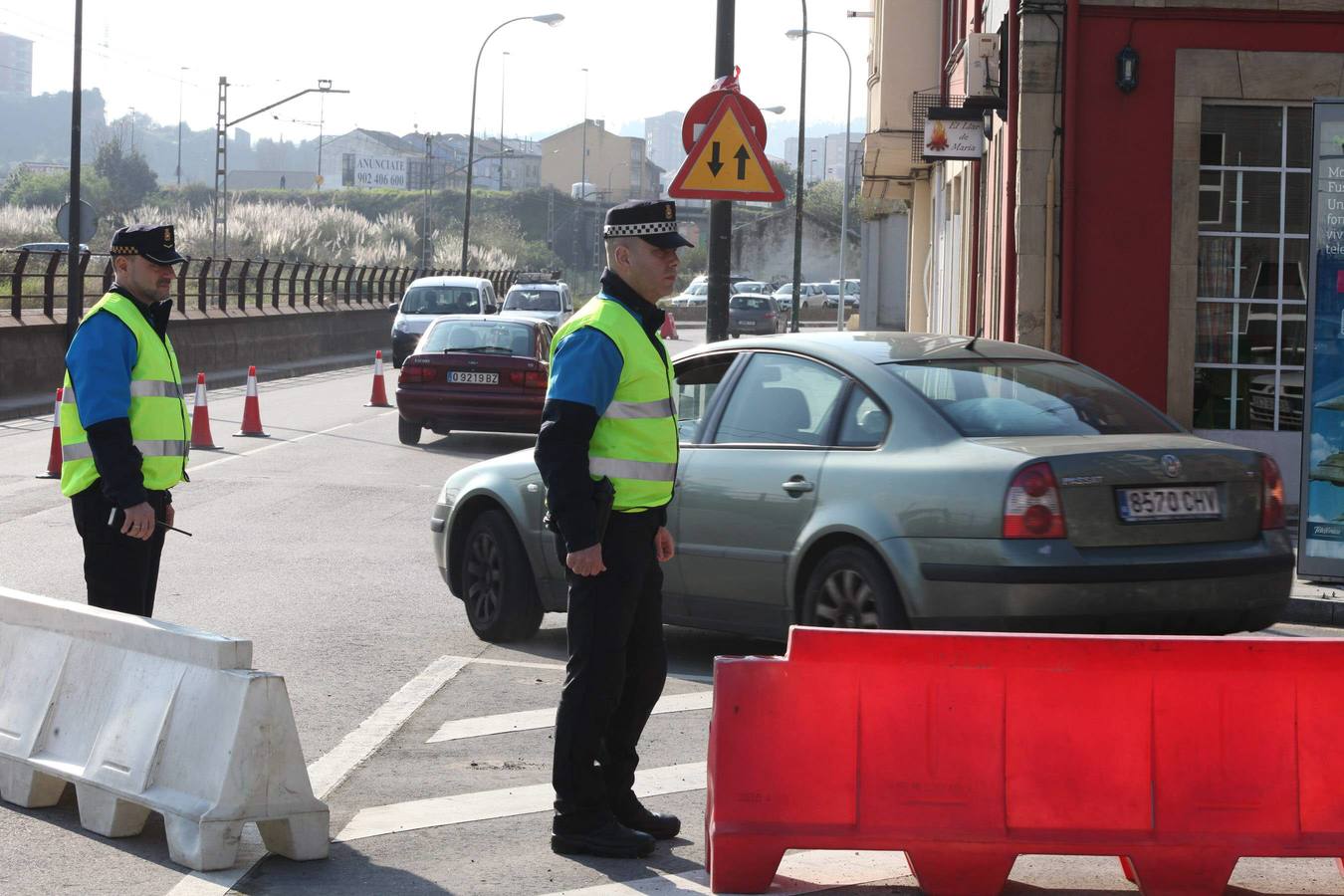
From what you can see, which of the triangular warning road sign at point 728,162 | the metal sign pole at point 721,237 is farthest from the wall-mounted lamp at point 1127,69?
the triangular warning road sign at point 728,162

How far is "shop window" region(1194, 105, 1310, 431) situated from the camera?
14.7m

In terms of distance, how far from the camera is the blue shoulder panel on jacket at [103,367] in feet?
19.8

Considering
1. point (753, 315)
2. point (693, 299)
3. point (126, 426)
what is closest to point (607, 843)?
point (126, 426)

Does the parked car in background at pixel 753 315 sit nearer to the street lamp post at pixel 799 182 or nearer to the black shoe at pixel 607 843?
the street lamp post at pixel 799 182

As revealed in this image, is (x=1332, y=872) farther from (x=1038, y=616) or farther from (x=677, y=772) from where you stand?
(x=677, y=772)

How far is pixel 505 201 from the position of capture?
149875mm

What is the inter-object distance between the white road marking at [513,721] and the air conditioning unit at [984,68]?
10.4 metres

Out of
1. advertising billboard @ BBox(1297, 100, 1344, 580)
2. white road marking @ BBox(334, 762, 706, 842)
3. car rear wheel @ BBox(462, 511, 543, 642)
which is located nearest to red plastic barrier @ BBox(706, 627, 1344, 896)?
white road marking @ BBox(334, 762, 706, 842)

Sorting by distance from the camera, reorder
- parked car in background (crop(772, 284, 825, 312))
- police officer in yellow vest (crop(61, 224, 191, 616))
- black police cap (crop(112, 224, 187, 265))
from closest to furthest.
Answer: police officer in yellow vest (crop(61, 224, 191, 616))
black police cap (crop(112, 224, 187, 265))
parked car in background (crop(772, 284, 825, 312))

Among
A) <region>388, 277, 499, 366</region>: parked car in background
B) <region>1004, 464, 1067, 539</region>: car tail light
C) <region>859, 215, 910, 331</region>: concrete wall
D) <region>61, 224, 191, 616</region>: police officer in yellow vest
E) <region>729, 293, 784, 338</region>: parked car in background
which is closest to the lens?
<region>61, 224, 191, 616</region>: police officer in yellow vest

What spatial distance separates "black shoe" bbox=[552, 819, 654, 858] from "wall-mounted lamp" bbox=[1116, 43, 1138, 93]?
10.6 meters

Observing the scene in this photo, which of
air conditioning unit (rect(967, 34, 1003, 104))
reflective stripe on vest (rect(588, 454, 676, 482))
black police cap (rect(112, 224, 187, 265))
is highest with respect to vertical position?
air conditioning unit (rect(967, 34, 1003, 104))

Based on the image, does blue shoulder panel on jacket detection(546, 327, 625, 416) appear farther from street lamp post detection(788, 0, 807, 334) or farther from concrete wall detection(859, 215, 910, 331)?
concrete wall detection(859, 215, 910, 331)

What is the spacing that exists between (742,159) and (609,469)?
7452 mm
